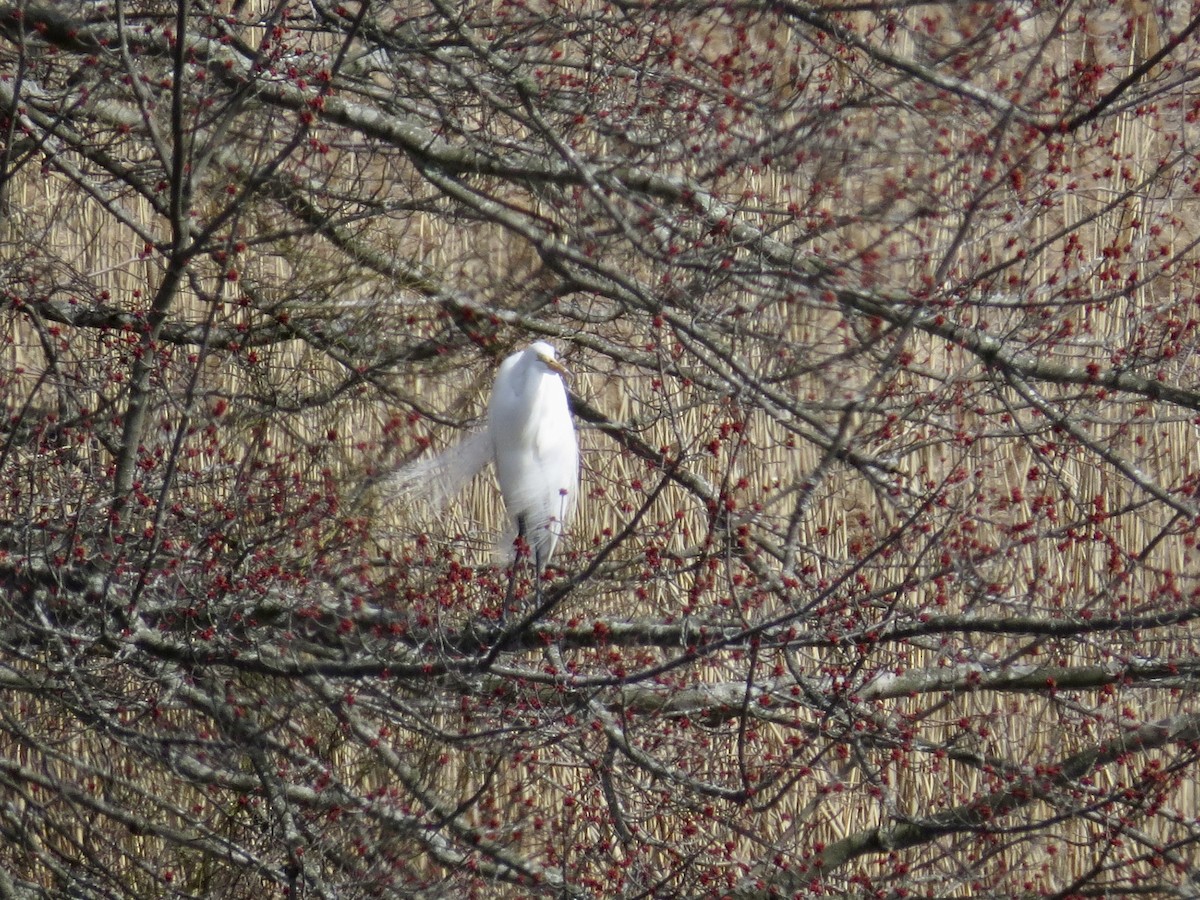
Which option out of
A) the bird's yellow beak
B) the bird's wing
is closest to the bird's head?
the bird's yellow beak

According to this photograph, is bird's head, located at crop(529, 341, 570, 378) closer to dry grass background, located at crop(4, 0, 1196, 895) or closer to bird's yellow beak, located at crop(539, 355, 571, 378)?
bird's yellow beak, located at crop(539, 355, 571, 378)

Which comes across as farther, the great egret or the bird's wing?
the great egret

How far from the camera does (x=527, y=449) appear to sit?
2896 mm

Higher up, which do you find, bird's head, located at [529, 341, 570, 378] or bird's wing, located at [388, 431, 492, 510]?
bird's head, located at [529, 341, 570, 378]

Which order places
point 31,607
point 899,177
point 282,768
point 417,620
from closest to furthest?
point 417,620
point 31,607
point 282,768
point 899,177

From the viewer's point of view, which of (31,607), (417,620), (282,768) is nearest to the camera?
(417,620)

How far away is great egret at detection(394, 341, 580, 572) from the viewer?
2828 mm

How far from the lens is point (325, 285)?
246cm

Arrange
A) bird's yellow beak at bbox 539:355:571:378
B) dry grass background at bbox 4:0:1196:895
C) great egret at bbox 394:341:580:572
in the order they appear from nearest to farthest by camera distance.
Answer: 1. dry grass background at bbox 4:0:1196:895
2. bird's yellow beak at bbox 539:355:571:378
3. great egret at bbox 394:341:580:572

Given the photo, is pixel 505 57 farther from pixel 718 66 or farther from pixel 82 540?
pixel 82 540

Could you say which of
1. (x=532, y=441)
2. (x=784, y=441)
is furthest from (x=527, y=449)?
(x=784, y=441)

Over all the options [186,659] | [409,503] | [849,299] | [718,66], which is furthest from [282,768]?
[718,66]

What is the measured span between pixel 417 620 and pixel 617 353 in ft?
2.70

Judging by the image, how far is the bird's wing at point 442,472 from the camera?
102 inches
